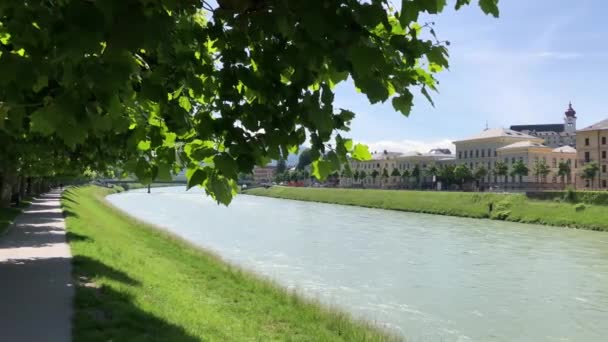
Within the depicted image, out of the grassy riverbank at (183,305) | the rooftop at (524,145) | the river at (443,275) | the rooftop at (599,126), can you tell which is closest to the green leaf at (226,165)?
the grassy riverbank at (183,305)

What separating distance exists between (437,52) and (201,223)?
34.1 metres

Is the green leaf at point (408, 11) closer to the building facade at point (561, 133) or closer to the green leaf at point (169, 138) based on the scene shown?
the green leaf at point (169, 138)

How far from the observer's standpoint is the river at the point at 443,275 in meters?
13.0

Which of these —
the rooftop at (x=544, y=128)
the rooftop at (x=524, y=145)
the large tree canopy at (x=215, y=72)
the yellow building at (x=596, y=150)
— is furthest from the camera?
the rooftop at (x=544, y=128)

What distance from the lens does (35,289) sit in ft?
30.3

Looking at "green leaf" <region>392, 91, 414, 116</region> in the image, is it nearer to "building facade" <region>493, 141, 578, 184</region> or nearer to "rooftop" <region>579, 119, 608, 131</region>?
"rooftop" <region>579, 119, 608, 131</region>

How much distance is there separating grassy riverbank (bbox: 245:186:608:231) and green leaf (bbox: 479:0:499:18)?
4118cm

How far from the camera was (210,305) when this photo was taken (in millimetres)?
10992

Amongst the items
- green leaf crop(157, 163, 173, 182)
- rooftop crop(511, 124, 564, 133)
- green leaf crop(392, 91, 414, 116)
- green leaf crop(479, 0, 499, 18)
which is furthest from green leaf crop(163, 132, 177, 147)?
rooftop crop(511, 124, 564, 133)

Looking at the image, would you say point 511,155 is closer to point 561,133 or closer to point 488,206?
point 488,206

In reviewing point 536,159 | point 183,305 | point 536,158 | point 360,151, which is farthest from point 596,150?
point 360,151

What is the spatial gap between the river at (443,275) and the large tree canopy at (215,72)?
8778 millimetres

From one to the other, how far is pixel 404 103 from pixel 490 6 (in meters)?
0.72

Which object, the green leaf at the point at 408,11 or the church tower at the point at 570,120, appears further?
the church tower at the point at 570,120
